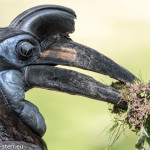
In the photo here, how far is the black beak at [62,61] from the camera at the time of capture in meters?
3.68

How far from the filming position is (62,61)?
3744 mm

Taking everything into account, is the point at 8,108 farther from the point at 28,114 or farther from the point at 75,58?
the point at 75,58

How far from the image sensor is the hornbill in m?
3.58

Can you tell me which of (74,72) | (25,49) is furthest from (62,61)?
(25,49)

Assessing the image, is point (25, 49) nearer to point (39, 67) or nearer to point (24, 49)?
point (24, 49)

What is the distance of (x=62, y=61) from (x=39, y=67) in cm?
12

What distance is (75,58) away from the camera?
3.76 m

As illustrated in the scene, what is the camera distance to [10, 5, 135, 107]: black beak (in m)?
3.68

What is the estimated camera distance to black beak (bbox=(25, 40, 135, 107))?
3676 millimetres

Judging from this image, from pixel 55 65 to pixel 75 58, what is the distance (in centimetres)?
10

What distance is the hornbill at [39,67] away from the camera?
3.58m

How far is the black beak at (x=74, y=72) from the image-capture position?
145 inches

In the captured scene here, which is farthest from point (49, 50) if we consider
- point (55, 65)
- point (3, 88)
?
point (3, 88)

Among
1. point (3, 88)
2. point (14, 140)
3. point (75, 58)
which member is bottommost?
point (14, 140)
